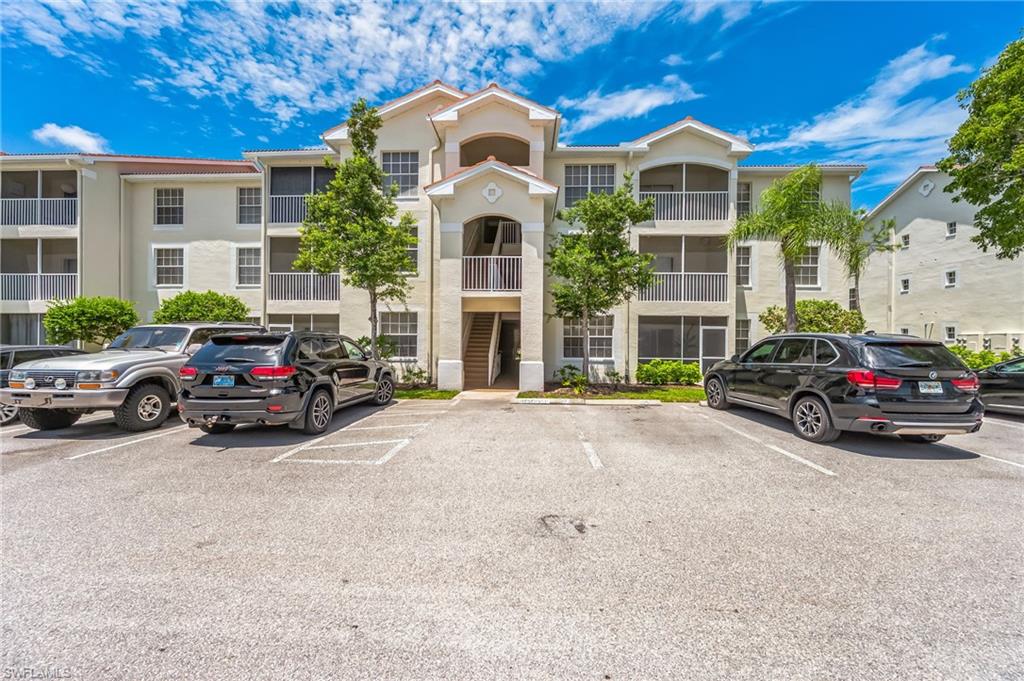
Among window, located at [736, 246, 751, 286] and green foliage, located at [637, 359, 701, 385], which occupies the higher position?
window, located at [736, 246, 751, 286]

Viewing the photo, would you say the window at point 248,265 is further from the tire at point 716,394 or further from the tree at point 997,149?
the tree at point 997,149

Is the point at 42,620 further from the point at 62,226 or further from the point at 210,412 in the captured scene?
the point at 62,226

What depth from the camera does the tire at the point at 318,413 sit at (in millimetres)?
7410

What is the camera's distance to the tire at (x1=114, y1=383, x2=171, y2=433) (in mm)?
7551

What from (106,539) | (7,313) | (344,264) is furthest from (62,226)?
(106,539)

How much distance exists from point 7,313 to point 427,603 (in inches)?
927

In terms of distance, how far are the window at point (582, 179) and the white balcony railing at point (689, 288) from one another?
416 cm

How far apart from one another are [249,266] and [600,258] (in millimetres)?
13842

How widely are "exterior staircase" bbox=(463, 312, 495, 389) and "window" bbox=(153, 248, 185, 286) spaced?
472 inches

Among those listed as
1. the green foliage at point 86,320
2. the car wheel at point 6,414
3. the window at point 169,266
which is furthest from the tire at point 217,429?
the window at point 169,266

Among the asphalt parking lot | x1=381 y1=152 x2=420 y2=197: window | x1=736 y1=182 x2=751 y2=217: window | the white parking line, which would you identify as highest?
x1=381 y1=152 x2=420 y2=197: window

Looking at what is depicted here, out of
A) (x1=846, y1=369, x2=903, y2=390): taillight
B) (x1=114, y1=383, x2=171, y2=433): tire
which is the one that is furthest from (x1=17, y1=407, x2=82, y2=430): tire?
(x1=846, y1=369, x2=903, y2=390): taillight

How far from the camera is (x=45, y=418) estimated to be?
7891mm

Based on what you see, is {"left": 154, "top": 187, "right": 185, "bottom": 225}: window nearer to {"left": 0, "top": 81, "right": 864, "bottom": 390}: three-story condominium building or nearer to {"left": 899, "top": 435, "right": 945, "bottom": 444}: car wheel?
{"left": 0, "top": 81, "right": 864, "bottom": 390}: three-story condominium building
